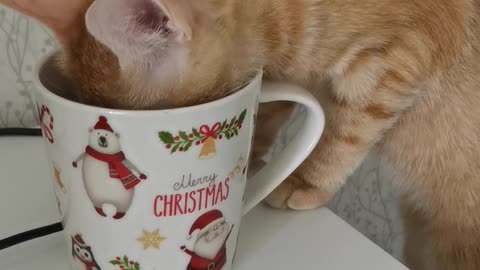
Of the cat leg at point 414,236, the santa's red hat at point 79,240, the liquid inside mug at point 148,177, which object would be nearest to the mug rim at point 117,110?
the liquid inside mug at point 148,177

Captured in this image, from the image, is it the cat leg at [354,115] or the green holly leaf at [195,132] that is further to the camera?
the cat leg at [354,115]

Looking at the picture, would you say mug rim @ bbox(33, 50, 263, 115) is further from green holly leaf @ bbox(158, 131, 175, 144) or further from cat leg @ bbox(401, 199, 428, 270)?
cat leg @ bbox(401, 199, 428, 270)

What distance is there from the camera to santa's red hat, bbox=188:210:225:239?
44cm

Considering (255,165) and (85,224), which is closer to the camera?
(85,224)

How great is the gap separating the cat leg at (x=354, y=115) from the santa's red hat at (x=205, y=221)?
0.17 metres

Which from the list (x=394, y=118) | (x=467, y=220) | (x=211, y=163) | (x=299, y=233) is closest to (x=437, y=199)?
(x=467, y=220)

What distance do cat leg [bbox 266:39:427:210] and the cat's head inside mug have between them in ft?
0.55

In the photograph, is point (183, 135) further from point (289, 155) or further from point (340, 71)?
point (340, 71)

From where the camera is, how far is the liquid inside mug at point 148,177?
396 mm

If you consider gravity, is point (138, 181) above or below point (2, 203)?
above

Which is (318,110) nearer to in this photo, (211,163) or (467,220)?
(211,163)

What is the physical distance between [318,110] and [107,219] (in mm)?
198

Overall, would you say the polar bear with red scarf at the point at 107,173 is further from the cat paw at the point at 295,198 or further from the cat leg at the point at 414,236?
the cat leg at the point at 414,236

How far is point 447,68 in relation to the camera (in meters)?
0.66
